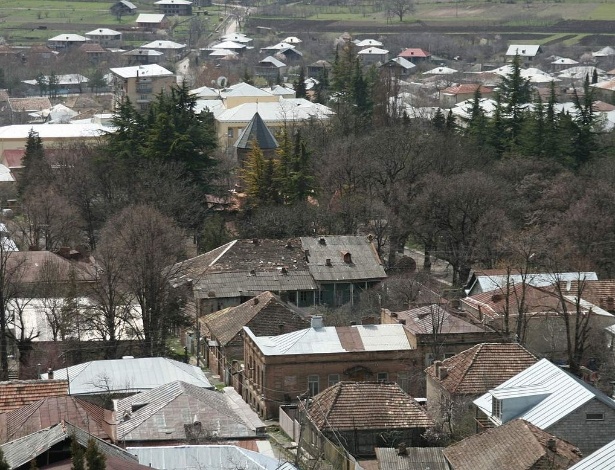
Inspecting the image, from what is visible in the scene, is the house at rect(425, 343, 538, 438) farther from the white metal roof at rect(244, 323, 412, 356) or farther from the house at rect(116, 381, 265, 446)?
the house at rect(116, 381, 265, 446)

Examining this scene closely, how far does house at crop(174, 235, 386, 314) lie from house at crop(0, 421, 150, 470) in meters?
22.9

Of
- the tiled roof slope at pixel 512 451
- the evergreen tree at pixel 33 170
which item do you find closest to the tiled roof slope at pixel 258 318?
the tiled roof slope at pixel 512 451

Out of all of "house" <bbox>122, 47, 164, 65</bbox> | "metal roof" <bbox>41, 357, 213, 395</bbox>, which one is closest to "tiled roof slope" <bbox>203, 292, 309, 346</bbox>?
"metal roof" <bbox>41, 357, 213, 395</bbox>

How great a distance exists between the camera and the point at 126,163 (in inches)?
2657

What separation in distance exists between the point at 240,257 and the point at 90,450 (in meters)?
30.3

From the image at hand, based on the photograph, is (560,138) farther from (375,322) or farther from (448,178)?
(375,322)

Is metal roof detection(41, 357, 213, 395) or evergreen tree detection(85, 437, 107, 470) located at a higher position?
evergreen tree detection(85, 437, 107, 470)

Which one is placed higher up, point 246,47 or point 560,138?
point 560,138

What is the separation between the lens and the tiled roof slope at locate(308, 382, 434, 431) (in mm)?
38344

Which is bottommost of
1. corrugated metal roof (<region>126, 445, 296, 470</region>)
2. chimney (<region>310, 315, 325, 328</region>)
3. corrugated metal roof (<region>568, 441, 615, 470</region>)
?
chimney (<region>310, 315, 325, 328</region>)

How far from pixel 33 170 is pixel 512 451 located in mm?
42759

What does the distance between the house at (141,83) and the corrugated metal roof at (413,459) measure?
268ft

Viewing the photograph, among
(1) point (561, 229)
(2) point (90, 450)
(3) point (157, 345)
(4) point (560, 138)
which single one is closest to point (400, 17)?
(4) point (560, 138)

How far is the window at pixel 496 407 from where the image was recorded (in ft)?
121
